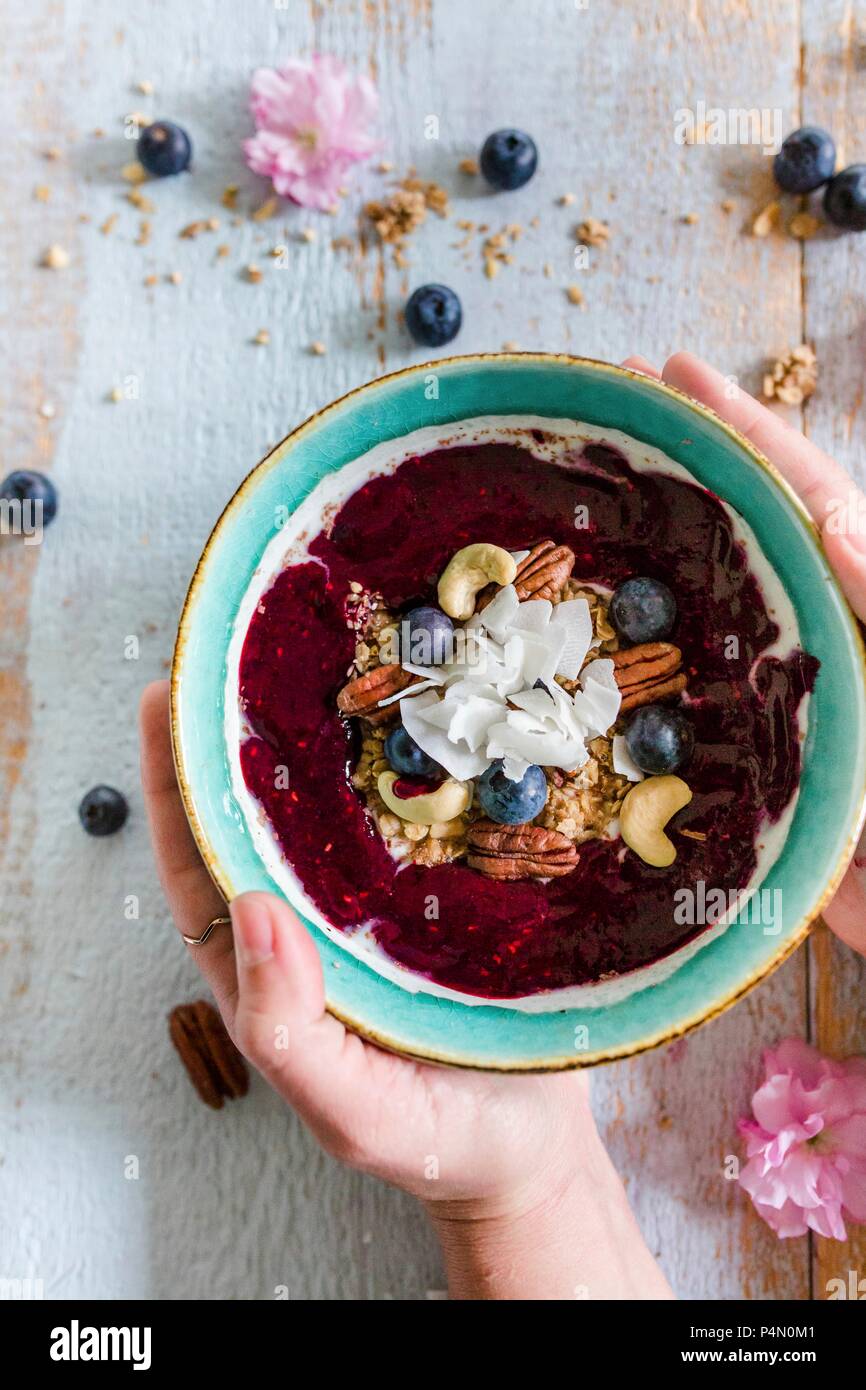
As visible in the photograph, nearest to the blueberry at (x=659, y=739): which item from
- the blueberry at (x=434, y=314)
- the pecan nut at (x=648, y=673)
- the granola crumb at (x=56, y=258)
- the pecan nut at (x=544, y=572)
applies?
the pecan nut at (x=648, y=673)

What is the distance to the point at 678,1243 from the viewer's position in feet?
4.01

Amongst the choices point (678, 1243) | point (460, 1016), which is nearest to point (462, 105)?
point (460, 1016)

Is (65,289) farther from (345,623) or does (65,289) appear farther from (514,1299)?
(514,1299)

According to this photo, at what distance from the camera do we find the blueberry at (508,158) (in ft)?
3.94

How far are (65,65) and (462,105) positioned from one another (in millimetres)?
441

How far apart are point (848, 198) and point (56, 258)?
0.85m

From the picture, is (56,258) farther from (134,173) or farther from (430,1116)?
(430,1116)

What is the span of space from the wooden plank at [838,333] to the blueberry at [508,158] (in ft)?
1.04

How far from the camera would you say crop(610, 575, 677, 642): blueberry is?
1.05 m

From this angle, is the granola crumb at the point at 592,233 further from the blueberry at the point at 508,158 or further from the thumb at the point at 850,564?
the thumb at the point at 850,564

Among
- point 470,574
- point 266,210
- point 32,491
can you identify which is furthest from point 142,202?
point 470,574

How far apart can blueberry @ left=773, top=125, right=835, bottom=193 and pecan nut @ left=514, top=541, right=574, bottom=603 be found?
51cm

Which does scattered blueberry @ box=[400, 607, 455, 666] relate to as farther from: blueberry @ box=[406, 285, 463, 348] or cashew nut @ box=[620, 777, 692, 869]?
blueberry @ box=[406, 285, 463, 348]

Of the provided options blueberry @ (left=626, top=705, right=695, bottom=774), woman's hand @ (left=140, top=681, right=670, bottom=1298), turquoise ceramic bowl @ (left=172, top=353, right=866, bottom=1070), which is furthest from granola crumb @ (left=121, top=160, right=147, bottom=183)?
blueberry @ (left=626, top=705, right=695, bottom=774)
